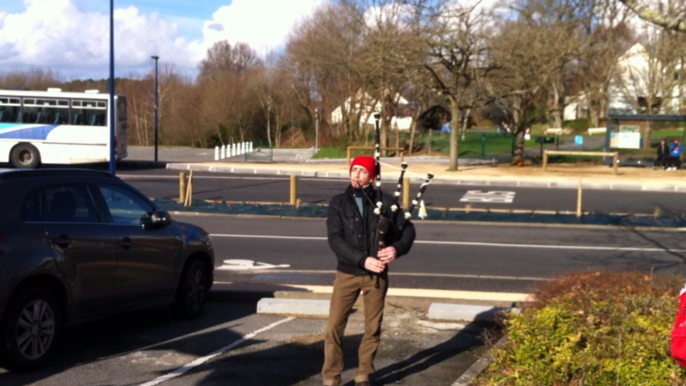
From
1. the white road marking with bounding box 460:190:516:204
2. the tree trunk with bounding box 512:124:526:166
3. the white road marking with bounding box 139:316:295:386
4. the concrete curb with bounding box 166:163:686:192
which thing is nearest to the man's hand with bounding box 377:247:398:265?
the white road marking with bounding box 139:316:295:386

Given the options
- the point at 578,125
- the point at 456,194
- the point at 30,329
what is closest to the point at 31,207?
the point at 30,329

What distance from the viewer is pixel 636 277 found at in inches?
300

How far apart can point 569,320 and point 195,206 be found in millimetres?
15741

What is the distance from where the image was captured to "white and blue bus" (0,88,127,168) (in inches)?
1302

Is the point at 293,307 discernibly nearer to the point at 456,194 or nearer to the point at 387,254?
the point at 387,254

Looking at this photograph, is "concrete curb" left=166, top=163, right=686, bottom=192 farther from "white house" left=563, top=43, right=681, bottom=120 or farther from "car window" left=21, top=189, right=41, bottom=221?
"car window" left=21, top=189, right=41, bottom=221

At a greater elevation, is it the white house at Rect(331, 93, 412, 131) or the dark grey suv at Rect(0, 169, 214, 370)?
the white house at Rect(331, 93, 412, 131)

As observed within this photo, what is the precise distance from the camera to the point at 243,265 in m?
12.5

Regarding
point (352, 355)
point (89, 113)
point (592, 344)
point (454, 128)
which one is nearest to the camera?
point (592, 344)

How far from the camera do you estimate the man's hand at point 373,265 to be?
5613 mm

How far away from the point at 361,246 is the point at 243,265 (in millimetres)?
6940

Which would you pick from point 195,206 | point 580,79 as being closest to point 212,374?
point 195,206

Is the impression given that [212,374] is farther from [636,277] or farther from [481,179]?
[481,179]

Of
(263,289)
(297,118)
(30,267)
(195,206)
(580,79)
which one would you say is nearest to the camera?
(30,267)
